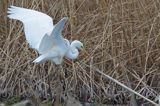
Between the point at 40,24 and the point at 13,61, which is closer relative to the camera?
the point at 40,24

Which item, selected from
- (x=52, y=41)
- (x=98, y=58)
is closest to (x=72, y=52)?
(x=52, y=41)

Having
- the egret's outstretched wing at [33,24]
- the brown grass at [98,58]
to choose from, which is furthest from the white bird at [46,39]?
the brown grass at [98,58]

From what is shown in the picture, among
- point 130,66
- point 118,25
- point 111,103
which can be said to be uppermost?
point 118,25

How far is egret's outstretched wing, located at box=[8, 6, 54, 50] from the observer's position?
339 cm

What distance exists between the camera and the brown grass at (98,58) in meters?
4.11

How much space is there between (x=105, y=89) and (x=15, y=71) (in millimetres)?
703

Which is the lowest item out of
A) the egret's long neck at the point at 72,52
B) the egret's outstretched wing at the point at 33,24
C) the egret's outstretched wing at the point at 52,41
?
the egret's long neck at the point at 72,52

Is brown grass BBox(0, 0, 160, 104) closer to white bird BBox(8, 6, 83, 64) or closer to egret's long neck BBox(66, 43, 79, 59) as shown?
white bird BBox(8, 6, 83, 64)

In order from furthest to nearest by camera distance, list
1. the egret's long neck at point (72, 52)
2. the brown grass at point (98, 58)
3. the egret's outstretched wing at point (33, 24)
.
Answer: the brown grass at point (98, 58), the egret's outstretched wing at point (33, 24), the egret's long neck at point (72, 52)

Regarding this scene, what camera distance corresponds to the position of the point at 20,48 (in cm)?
427

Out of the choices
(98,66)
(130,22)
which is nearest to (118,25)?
(130,22)

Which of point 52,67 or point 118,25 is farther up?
point 118,25

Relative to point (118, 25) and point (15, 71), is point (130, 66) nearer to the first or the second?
point (118, 25)

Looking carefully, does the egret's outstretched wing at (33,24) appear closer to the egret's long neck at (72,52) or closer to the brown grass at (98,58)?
the egret's long neck at (72,52)
